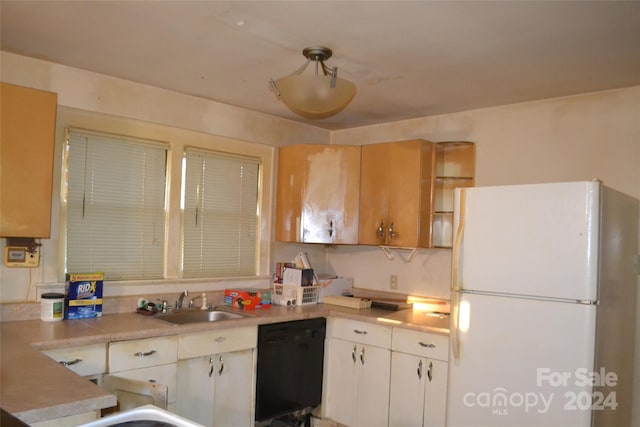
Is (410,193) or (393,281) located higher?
(410,193)

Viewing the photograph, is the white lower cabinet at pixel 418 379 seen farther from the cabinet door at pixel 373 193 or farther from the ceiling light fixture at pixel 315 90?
the ceiling light fixture at pixel 315 90

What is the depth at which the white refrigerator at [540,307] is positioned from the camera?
2154 millimetres

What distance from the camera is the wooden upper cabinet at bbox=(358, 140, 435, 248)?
3438mm

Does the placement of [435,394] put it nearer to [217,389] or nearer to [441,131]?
[217,389]

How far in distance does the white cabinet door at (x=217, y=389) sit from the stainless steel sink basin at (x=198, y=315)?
331mm

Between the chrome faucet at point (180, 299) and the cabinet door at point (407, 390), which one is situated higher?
the chrome faucet at point (180, 299)

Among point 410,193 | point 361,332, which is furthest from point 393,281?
point 410,193

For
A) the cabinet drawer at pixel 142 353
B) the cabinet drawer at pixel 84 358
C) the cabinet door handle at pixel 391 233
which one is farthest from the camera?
the cabinet door handle at pixel 391 233

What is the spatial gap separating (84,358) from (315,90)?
171 cm

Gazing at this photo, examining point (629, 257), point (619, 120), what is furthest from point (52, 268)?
point (619, 120)

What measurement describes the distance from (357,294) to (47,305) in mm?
2348

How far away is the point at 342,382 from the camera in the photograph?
339cm

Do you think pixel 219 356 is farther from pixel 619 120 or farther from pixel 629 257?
pixel 619 120

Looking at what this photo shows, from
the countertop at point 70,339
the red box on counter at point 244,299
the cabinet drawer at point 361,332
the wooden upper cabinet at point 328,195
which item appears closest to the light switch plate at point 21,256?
the countertop at point 70,339
